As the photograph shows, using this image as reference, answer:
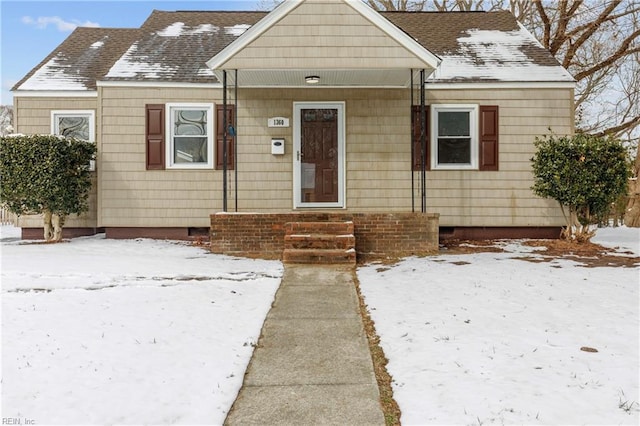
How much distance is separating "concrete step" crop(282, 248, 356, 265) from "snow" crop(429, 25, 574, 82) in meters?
4.53

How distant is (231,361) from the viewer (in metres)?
3.21

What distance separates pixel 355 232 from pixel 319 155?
7.65 feet

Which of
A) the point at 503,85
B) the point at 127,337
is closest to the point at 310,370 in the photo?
the point at 127,337

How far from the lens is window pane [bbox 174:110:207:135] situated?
9367 mm

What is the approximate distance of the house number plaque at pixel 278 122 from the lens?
365 inches

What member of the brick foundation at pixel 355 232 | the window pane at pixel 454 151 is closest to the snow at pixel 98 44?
the brick foundation at pixel 355 232

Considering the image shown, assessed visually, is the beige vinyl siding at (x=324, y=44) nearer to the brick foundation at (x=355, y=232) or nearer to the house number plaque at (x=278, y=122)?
the house number plaque at (x=278, y=122)

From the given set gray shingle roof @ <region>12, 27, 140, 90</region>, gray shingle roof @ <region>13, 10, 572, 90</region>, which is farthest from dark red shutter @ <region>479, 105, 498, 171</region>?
gray shingle roof @ <region>12, 27, 140, 90</region>

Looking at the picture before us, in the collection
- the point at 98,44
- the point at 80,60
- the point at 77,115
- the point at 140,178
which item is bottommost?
the point at 140,178

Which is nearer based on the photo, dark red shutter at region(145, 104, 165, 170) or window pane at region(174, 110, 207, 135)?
dark red shutter at region(145, 104, 165, 170)

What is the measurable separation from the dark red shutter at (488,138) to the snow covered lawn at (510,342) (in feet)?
12.0

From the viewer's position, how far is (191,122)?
939 centimetres

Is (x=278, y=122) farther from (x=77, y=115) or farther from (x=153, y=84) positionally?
(x=77, y=115)

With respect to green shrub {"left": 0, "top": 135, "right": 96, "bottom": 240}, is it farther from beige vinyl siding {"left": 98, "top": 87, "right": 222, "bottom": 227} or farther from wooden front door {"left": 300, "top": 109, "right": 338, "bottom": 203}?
wooden front door {"left": 300, "top": 109, "right": 338, "bottom": 203}
